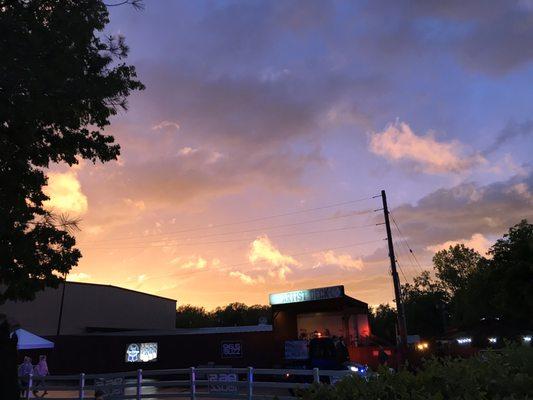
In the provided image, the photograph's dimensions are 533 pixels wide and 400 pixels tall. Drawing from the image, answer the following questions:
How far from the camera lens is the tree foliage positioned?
40.0ft

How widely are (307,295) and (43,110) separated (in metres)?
28.1

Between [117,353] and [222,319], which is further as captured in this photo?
[222,319]

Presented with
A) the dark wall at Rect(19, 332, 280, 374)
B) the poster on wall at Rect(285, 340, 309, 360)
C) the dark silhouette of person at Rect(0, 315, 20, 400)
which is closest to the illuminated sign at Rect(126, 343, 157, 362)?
the dark wall at Rect(19, 332, 280, 374)

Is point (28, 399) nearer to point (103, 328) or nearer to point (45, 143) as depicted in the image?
point (45, 143)

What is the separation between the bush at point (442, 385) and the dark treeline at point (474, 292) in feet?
105

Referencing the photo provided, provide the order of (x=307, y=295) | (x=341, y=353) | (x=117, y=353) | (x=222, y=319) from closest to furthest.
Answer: (x=341, y=353)
(x=307, y=295)
(x=117, y=353)
(x=222, y=319)

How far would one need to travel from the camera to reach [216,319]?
125562mm

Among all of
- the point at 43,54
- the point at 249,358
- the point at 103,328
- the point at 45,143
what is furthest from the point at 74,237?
the point at 103,328

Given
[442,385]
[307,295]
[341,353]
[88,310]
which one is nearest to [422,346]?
[307,295]

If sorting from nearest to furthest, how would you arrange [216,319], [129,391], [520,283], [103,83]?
[103,83] < [129,391] < [520,283] < [216,319]

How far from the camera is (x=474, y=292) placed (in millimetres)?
65000

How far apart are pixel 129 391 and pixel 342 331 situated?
19.1 meters

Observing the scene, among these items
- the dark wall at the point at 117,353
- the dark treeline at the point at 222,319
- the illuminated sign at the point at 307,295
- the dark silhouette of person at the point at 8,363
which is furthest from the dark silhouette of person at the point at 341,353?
the dark treeline at the point at 222,319

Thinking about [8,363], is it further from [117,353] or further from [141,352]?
[117,353]
